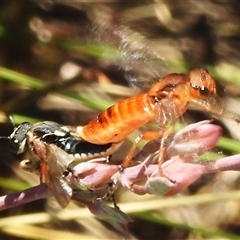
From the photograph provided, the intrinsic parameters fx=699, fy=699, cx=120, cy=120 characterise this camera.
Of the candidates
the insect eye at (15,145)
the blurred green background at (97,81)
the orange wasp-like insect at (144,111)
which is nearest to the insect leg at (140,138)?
the orange wasp-like insect at (144,111)

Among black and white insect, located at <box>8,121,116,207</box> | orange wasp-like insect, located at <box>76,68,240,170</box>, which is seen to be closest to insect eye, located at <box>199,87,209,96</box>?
orange wasp-like insect, located at <box>76,68,240,170</box>

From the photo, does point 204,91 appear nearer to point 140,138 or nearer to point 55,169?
point 140,138

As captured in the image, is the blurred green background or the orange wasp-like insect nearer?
the orange wasp-like insect

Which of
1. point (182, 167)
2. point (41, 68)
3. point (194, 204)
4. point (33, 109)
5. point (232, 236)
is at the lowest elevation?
point (182, 167)

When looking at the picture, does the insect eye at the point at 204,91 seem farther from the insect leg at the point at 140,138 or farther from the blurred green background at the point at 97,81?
the blurred green background at the point at 97,81

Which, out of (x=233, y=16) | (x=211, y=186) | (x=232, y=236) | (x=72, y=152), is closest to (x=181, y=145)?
(x=72, y=152)

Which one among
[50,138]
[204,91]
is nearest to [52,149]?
[50,138]

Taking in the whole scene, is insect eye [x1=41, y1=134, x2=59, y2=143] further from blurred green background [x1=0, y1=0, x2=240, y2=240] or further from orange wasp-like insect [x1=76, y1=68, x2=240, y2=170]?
blurred green background [x1=0, y1=0, x2=240, y2=240]

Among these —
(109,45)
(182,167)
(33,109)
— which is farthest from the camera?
(33,109)

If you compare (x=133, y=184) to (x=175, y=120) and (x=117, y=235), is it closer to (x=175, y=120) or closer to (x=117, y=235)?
(x=175, y=120)
